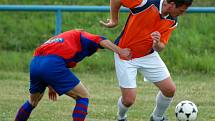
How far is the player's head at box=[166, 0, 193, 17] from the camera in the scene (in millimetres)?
8047

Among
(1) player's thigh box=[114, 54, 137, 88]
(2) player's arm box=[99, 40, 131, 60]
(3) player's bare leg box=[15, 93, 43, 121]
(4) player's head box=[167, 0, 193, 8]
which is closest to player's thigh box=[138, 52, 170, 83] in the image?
(1) player's thigh box=[114, 54, 137, 88]

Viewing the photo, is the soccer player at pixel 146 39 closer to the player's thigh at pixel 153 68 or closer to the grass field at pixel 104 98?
the player's thigh at pixel 153 68

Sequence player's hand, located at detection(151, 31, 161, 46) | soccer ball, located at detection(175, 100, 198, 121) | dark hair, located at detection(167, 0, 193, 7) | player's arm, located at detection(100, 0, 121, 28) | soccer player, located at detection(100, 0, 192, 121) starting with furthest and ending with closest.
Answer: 1. soccer ball, located at detection(175, 100, 198, 121)
2. player's arm, located at detection(100, 0, 121, 28)
3. soccer player, located at detection(100, 0, 192, 121)
4. player's hand, located at detection(151, 31, 161, 46)
5. dark hair, located at detection(167, 0, 193, 7)

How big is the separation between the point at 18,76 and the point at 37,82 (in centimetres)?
576

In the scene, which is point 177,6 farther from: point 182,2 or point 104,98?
point 104,98

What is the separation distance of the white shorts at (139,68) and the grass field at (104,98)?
41.5 inches

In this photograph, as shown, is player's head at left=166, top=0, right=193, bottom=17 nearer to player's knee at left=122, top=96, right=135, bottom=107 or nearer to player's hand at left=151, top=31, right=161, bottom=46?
player's hand at left=151, top=31, right=161, bottom=46

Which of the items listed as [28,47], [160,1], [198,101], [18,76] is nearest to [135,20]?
[160,1]

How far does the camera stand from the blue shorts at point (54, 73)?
7645mm

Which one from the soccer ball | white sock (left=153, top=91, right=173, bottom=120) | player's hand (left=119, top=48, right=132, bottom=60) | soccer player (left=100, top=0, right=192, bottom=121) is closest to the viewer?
player's hand (left=119, top=48, right=132, bottom=60)

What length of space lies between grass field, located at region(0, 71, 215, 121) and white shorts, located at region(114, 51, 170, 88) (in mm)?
1055

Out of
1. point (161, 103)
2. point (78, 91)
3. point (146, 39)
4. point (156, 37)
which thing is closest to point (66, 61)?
point (78, 91)

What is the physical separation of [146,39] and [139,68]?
0.41m

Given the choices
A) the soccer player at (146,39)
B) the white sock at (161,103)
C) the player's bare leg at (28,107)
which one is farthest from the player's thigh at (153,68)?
the player's bare leg at (28,107)
